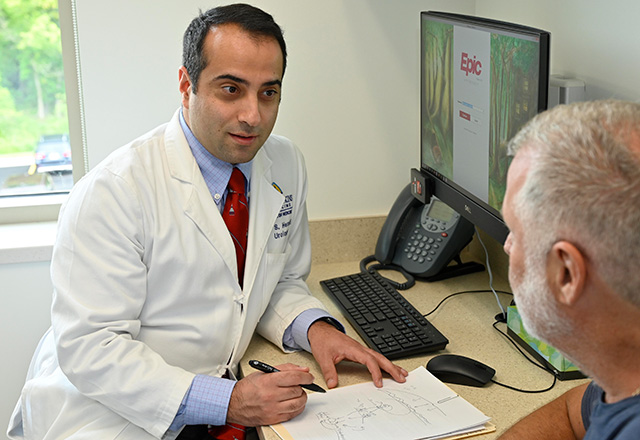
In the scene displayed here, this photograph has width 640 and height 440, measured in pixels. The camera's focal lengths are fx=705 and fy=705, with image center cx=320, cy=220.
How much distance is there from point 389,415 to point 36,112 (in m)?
1.51

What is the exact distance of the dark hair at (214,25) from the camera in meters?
1.44

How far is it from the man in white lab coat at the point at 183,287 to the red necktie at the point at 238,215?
0.6 inches

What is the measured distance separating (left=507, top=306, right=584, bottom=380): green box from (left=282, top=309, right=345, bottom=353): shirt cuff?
373 millimetres

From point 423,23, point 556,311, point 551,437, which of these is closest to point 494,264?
point 423,23

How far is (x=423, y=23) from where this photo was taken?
1.80 meters

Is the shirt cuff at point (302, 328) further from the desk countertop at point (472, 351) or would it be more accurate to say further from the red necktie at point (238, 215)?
the red necktie at point (238, 215)

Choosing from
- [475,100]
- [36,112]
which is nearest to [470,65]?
[475,100]

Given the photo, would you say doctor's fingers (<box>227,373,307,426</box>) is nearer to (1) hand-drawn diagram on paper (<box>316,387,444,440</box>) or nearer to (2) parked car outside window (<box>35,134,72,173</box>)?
(1) hand-drawn diagram on paper (<box>316,387,444,440</box>)

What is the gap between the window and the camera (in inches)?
81.3

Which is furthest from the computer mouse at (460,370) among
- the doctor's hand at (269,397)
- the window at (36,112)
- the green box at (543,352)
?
the window at (36,112)

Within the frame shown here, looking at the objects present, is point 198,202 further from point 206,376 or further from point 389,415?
point 389,415

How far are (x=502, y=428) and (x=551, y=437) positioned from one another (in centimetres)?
10

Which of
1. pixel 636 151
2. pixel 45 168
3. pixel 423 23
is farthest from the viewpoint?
pixel 45 168

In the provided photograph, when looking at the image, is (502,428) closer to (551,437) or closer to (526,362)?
(551,437)
